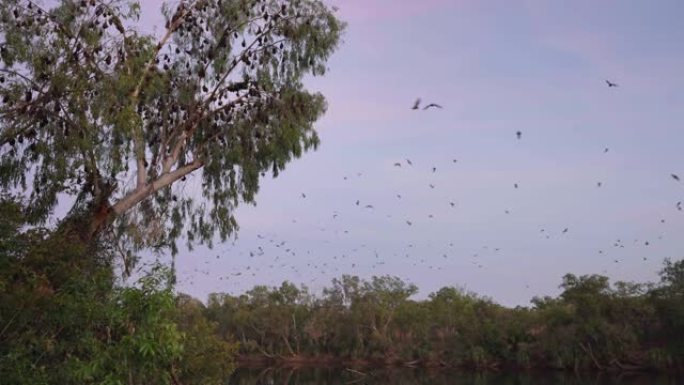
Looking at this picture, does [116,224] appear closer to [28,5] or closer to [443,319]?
[28,5]

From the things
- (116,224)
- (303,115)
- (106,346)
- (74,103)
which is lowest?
(106,346)

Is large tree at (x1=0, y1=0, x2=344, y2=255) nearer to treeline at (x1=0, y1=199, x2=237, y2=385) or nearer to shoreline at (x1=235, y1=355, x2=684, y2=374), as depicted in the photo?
treeline at (x1=0, y1=199, x2=237, y2=385)

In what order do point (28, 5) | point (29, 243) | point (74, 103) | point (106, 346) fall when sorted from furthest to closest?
point (28, 5) < point (74, 103) < point (29, 243) < point (106, 346)

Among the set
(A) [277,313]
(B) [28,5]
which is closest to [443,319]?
(A) [277,313]

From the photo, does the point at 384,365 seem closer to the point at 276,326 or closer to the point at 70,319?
the point at 276,326

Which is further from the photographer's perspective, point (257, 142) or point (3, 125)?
point (257, 142)

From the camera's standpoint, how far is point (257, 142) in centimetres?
1345

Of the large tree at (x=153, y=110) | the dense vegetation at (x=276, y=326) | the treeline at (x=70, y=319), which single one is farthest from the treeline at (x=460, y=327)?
the treeline at (x=70, y=319)

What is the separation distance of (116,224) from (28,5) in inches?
161

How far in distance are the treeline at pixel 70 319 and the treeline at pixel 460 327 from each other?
39.7 m

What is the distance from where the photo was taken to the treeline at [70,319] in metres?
6.52

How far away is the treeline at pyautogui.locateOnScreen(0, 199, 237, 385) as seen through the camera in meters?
6.52

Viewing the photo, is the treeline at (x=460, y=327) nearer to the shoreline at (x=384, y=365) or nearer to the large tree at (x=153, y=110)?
the shoreline at (x=384, y=365)

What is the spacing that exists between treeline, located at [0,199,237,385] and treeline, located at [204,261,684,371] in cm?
3969
